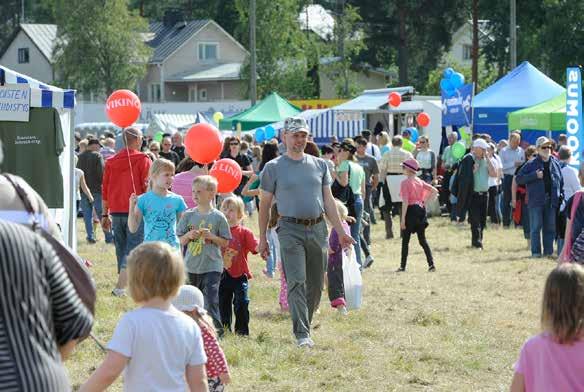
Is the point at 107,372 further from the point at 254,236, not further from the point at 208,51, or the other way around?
the point at 208,51

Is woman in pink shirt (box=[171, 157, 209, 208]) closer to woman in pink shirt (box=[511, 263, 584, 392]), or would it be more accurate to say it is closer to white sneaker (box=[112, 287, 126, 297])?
white sneaker (box=[112, 287, 126, 297])

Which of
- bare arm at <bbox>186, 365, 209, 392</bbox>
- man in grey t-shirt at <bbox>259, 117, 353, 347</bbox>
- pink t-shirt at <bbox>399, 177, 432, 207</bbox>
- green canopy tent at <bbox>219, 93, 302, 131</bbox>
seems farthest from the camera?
green canopy tent at <bbox>219, 93, 302, 131</bbox>

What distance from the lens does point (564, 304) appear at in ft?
15.0

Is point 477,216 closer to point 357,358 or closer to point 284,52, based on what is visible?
point 357,358

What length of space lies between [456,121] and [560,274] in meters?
22.9

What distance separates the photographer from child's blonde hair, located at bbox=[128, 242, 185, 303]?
4703 mm

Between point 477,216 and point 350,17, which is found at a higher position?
point 350,17

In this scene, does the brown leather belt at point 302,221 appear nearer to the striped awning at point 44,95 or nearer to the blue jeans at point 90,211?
the striped awning at point 44,95

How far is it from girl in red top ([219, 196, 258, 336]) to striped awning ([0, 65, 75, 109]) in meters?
3.50

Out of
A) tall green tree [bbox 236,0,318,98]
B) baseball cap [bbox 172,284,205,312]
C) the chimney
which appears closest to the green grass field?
baseball cap [bbox 172,284,205,312]

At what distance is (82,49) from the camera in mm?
69188

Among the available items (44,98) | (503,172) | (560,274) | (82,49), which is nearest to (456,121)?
(503,172)

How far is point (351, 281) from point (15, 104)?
4.07m

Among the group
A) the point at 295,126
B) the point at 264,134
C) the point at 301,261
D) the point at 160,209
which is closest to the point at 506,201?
the point at 264,134
